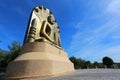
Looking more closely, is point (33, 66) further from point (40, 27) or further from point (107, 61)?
point (107, 61)

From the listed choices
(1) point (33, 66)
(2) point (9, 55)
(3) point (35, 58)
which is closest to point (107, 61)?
(2) point (9, 55)

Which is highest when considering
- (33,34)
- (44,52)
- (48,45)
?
(33,34)

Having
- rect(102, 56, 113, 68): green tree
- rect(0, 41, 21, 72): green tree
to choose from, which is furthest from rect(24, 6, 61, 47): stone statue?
rect(102, 56, 113, 68): green tree

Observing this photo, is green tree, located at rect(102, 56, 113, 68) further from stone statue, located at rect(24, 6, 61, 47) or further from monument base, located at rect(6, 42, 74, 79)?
monument base, located at rect(6, 42, 74, 79)

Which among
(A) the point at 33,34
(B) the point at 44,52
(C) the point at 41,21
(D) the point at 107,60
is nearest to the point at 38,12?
(C) the point at 41,21

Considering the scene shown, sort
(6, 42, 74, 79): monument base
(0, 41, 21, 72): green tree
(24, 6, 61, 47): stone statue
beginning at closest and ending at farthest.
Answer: (6, 42, 74, 79): monument base → (24, 6, 61, 47): stone statue → (0, 41, 21, 72): green tree

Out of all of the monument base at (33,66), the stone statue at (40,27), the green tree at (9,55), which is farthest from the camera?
the green tree at (9,55)

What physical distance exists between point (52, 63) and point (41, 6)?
593 centimetres

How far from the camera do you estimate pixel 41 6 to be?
11430 millimetres

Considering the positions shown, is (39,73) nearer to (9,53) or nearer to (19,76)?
(19,76)

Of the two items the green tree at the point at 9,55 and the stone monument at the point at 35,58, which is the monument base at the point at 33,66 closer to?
the stone monument at the point at 35,58

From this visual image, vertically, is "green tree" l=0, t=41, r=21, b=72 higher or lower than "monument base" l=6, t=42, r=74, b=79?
higher

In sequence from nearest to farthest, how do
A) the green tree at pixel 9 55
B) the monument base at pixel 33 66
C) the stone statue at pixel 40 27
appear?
the monument base at pixel 33 66 < the stone statue at pixel 40 27 < the green tree at pixel 9 55

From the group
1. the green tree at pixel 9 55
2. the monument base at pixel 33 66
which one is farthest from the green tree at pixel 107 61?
the monument base at pixel 33 66
